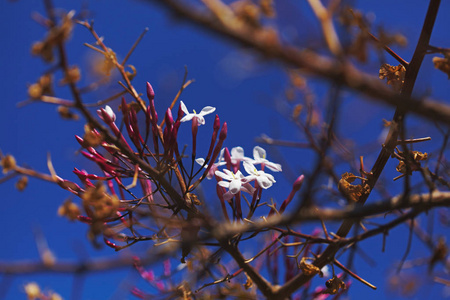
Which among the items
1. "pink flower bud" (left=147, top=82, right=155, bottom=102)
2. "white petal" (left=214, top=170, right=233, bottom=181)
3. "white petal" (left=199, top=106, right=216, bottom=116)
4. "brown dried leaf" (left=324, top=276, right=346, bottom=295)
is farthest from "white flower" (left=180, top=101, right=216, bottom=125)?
"brown dried leaf" (left=324, top=276, right=346, bottom=295)

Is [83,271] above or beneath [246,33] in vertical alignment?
beneath

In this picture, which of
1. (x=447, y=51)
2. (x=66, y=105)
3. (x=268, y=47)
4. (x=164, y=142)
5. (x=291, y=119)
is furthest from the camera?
(x=291, y=119)

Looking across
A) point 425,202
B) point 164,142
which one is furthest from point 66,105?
point 425,202

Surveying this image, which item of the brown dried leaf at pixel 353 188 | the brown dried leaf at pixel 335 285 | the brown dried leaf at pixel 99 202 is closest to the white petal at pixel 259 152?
the brown dried leaf at pixel 353 188

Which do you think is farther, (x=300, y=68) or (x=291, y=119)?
(x=291, y=119)

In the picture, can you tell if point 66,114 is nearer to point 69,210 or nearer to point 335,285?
point 69,210

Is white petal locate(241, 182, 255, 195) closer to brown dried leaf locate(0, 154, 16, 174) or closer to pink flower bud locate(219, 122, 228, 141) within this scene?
pink flower bud locate(219, 122, 228, 141)

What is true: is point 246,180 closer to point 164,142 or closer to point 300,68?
point 164,142
